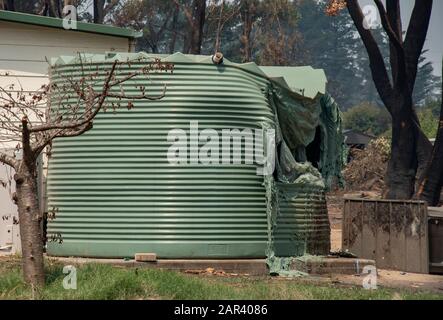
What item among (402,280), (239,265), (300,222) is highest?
(300,222)

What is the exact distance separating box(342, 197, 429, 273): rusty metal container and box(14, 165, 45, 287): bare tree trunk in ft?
22.1

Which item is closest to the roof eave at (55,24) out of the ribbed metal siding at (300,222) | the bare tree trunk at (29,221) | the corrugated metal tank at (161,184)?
the corrugated metal tank at (161,184)

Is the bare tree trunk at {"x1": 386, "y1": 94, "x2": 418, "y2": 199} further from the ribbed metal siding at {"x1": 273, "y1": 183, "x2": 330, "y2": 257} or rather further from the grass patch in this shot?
the grass patch

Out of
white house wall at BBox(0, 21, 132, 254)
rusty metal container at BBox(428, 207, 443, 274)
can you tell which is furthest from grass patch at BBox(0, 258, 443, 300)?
A: white house wall at BBox(0, 21, 132, 254)

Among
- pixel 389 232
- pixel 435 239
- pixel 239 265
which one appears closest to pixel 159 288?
pixel 239 265

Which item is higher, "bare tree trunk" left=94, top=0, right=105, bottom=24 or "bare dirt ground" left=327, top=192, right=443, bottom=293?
"bare tree trunk" left=94, top=0, right=105, bottom=24

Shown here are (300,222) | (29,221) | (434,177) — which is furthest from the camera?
(434,177)

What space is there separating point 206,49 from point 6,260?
51.5m

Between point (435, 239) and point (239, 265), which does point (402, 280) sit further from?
point (239, 265)

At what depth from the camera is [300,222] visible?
527 inches

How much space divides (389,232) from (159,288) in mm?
6247

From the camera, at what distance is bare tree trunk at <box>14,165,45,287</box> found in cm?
990

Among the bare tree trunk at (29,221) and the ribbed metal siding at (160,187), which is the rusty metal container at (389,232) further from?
the bare tree trunk at (29,221)
